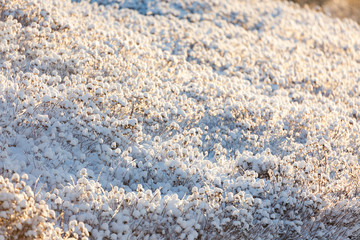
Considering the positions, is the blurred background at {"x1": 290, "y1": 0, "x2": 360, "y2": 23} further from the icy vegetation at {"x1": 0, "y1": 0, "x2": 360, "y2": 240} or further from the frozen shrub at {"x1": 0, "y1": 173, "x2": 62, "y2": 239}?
the frozen shrub at {"x1": 0, "y1": 173, "x2": 62, "y2": 239}

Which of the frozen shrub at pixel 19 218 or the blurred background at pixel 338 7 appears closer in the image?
the frozen shrub at pixel 19 218

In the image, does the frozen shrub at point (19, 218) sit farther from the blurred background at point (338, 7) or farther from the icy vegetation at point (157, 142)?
the blurred background at point (338, 7)

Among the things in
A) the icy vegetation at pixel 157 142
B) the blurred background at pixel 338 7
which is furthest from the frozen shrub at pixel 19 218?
the blurred background at pixel 338 7

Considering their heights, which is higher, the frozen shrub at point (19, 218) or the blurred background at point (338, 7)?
the blurred background at point (338, 7)

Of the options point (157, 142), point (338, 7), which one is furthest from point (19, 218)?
point (338, 7)

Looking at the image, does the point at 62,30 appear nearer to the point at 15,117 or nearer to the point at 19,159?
the point at 15,117

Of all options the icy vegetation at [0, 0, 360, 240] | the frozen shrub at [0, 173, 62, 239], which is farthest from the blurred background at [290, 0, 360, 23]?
the frozen shrub at [0, 173, 62, 239]

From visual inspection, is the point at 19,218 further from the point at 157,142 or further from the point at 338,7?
the point at 338,7
